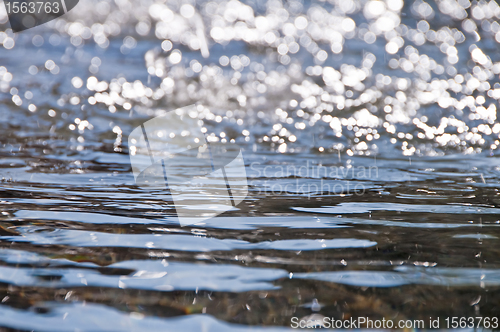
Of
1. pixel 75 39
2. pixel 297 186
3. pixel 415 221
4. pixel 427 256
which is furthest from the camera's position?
pixel 75 39

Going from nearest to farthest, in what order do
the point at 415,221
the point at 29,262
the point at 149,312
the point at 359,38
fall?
the point at 149,312
the point at 29,262
the point at 415,221
the point at 359,38

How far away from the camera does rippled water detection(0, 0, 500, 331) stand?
162cm

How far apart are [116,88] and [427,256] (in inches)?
171

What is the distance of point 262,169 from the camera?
3295 millimetres

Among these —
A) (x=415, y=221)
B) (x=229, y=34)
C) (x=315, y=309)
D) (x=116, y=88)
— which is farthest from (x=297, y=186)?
(x=229, y=34)

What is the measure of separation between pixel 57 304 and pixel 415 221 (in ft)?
4.98

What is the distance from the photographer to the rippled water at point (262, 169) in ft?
5.30

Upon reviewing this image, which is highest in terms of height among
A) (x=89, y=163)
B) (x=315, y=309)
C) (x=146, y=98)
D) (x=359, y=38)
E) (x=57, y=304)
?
(x=359, y=38)

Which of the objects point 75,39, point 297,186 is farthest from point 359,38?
point 297,186

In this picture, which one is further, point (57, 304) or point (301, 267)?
point (301, 267)

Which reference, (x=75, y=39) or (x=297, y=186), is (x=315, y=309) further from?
(x=75, y=39)

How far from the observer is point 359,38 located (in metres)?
7.38

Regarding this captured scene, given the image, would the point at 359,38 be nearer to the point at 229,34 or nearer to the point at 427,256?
the point at 229,34

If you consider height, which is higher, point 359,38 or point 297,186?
point 359,38
